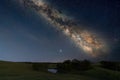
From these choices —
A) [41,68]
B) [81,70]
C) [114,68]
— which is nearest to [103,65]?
[114,68]

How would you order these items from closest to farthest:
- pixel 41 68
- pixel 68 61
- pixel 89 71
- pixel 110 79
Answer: pixel 110 79 < pixel 89 71 < pixel 41 68 < pixel 68 61

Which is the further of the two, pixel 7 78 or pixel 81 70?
pixel 81 70

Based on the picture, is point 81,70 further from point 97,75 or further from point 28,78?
point 28,78

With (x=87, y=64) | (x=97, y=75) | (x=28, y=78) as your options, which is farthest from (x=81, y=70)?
(x=28, y=78)

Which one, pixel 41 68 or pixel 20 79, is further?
pixel 41 68

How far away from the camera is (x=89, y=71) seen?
3167 inches

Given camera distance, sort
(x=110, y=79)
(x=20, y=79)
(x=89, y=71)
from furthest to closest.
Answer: (x=89, y=71)
(x=110, y=79)
(x=20, y=79)

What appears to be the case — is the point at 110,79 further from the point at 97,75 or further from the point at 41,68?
the point at 41,68

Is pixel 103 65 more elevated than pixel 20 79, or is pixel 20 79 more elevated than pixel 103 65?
pixel 103 65

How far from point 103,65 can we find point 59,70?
694 inches

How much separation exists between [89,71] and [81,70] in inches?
179

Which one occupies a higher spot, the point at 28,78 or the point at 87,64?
the point at 87,64

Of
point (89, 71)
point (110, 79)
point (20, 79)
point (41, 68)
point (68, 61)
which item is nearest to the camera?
point (20, 79)

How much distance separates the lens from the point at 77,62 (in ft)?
299
